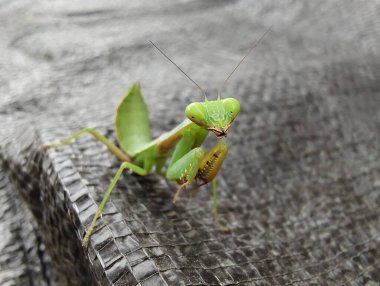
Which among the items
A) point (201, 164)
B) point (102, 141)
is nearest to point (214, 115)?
point (201, 164)

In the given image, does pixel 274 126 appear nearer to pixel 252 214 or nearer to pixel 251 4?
pixel 252 214

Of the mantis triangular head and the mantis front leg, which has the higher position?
the mantis triangular head

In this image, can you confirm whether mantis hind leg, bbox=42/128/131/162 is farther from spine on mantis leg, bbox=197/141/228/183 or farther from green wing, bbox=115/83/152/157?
spine on mantis leg, bbox=197/141/228/183

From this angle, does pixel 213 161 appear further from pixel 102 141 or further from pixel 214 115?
pixel 102 141

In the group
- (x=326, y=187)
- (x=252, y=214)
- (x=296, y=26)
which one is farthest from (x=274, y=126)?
(x=296, y=26)

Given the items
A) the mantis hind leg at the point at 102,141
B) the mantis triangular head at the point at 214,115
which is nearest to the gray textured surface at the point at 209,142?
the mantis hind leg at the point at 102,141

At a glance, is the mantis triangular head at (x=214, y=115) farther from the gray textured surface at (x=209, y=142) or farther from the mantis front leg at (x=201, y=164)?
the gray textured surface at (x=209, y=142)

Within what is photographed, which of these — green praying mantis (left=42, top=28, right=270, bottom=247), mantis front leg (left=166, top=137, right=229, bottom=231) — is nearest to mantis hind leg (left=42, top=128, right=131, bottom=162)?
green praying mantis (left=42, top=28, right=270, bottom=247)
